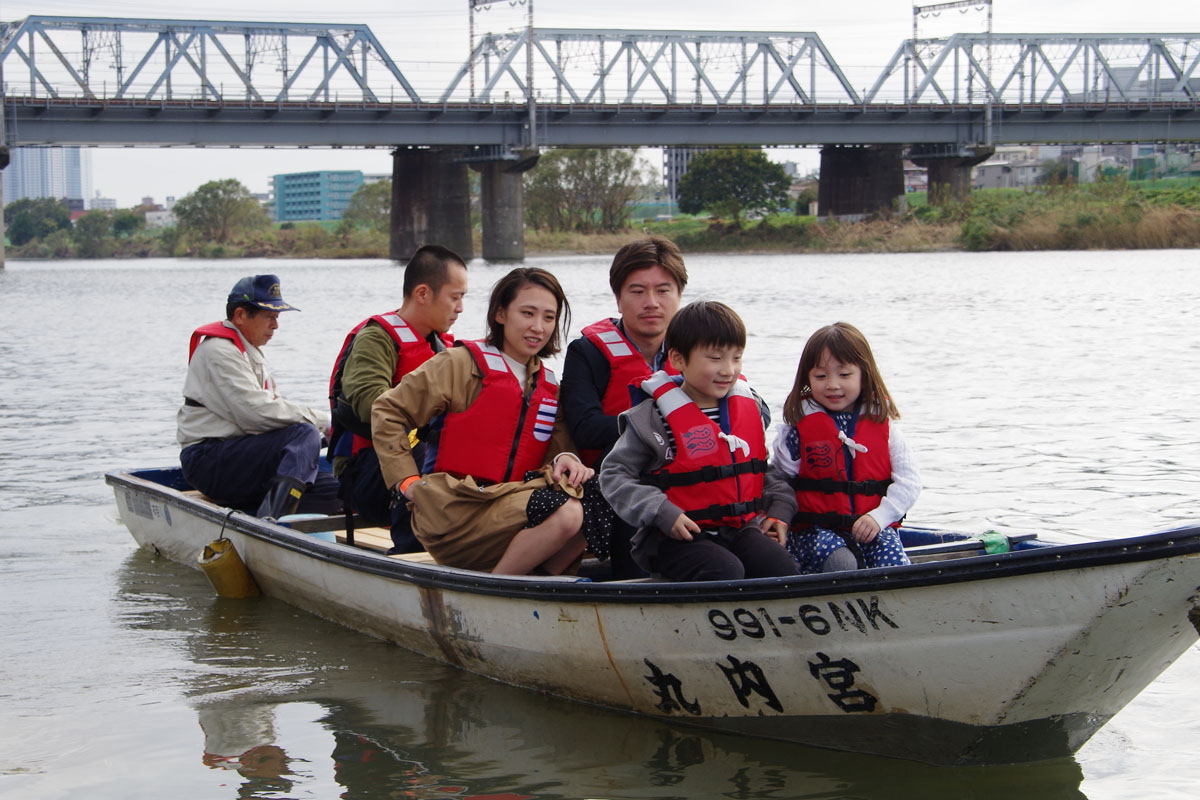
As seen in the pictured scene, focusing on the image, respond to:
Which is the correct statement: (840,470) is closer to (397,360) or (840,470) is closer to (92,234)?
(397,360)

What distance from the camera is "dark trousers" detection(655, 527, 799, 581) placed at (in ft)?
15.3

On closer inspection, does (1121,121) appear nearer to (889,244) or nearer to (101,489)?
(889,244)

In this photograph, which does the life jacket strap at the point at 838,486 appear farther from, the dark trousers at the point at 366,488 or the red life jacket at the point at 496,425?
the dark trousers at the point at 366,488

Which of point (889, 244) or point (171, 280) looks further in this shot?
point (889, 244)

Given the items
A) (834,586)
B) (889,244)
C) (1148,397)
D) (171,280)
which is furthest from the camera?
(889,244)

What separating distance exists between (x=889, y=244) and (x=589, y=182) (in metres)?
30.0

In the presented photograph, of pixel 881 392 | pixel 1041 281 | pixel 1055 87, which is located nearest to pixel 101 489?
pixel 881 392

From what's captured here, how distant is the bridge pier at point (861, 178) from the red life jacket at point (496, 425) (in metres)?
58.6

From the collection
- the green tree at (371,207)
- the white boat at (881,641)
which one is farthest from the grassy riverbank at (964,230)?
the white boat at (881,641)

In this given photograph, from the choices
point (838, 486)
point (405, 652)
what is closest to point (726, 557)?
point (838, 486)

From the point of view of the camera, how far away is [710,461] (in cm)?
471

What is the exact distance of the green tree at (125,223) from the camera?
4496 inches

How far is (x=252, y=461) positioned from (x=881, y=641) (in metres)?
4.04

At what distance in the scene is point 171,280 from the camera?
157 feet
